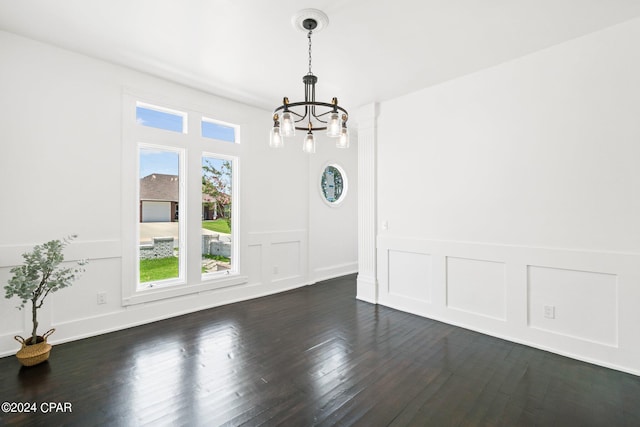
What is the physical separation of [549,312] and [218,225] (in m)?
4.07

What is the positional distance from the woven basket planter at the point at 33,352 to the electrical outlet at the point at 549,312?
4590 millimetres

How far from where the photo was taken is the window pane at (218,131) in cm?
415

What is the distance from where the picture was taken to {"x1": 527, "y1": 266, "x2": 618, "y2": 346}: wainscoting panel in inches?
101

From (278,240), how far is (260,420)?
3144 millimetres

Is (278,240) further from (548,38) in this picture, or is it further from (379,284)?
(548,38)

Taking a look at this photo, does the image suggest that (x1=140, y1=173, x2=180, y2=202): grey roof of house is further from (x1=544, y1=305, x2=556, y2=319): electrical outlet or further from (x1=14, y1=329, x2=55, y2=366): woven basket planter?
(x1=544, y1=305, x2=556, y2=319): electrical outlet

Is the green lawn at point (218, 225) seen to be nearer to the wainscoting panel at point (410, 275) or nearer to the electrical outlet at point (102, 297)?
the electrical outlet at point (102, 297)

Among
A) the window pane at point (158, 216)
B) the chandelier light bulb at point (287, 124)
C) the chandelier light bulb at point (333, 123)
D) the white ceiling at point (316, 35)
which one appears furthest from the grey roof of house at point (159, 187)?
the chandelier light bulb at point (333, 123)

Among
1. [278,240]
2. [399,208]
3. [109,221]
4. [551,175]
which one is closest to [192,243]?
[109,221]

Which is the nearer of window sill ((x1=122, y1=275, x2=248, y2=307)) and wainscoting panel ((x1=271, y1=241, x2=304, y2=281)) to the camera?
window sill ((x1=122, y1=275, x2=248, y2=307))

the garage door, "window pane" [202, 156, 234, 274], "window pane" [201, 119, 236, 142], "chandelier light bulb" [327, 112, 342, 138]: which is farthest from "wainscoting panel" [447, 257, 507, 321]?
the garage door

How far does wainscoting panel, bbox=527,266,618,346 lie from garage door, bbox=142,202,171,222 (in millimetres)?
4203

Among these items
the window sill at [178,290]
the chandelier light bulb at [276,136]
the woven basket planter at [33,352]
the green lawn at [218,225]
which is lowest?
the woven basket planter at [33,352]

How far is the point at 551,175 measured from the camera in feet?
9.39
